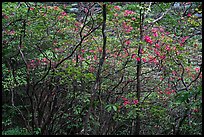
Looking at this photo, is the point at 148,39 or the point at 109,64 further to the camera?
the point at 109,64

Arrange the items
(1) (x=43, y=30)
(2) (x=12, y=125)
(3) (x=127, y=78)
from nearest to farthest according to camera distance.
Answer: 1. (1) (x=43, y=30)
2. (3) (x=127, y=78)
3. (2) (x=12, y=125)

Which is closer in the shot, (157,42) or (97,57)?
(157,42)

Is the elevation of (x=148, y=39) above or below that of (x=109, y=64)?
above

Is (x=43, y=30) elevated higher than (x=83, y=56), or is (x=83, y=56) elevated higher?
(x=43, y=30)

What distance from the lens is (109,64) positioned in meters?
4.52

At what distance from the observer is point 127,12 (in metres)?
3.75

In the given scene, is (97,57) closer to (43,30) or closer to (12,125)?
(43,30)

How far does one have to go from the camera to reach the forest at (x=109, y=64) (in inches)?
151

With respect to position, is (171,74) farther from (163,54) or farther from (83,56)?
(83,56)

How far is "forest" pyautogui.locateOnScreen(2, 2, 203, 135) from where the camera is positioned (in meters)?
3.84

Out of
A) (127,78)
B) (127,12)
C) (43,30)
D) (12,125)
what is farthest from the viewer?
(12,125)

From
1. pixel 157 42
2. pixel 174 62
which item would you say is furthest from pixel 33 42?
pixel 174 62

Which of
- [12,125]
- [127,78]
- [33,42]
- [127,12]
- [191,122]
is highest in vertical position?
[127,12]

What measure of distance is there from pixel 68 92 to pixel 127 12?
1865mm
